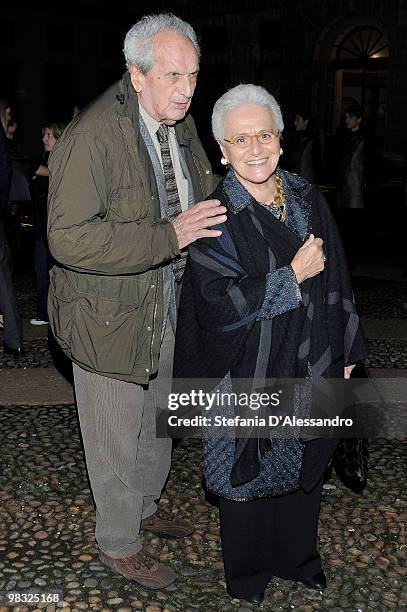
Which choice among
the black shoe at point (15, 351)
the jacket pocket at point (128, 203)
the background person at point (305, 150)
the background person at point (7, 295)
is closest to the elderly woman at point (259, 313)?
the jacket pocket at point (128, 203)

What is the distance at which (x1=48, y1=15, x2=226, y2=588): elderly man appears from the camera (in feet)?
8.55

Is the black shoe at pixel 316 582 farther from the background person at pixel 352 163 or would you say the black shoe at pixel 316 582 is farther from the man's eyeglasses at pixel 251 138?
the background person at pixel 352 163

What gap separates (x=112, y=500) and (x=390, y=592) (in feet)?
3.90

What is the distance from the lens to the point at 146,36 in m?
2.66

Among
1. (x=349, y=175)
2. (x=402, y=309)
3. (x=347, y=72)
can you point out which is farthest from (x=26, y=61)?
(x=402, y=309)

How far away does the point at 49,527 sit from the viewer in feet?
11.7

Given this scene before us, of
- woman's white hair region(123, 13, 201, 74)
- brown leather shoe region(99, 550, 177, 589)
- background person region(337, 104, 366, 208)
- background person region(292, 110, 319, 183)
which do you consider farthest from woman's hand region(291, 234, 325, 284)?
background person region(292, 110, 319, 183)

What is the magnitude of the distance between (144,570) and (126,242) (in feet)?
4.63

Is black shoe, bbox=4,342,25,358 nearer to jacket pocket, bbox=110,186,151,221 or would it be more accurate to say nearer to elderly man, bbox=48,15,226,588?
elderly man, bbox=48,15,226,588

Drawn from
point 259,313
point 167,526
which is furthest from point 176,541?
point 259,313

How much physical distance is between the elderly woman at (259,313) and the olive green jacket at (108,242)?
0.15 m

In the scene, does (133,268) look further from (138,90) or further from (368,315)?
(368,315)

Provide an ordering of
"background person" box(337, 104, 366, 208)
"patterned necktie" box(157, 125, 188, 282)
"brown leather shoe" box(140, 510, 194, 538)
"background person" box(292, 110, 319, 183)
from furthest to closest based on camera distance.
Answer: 1. "background person" box(292, 110, 319, 183)
2. "background person" box(337, 104, 366, 208)
3. "brown leather shoe" box(140, 510, 194, 538)
4. "patterned necktie" box(157, 125, 188, 282)

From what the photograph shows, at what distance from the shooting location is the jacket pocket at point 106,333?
2.75 meters
